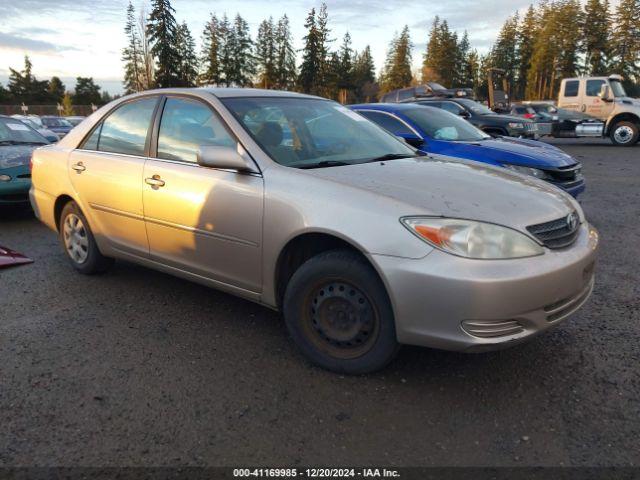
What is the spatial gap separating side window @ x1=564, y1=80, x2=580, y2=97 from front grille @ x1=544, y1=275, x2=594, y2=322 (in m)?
18.7

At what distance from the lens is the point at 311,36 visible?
71562mm

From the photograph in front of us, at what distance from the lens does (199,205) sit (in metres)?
3.31

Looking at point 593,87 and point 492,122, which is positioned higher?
point 593,87

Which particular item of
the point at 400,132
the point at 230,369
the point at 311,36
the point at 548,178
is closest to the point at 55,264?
the point at 230,369

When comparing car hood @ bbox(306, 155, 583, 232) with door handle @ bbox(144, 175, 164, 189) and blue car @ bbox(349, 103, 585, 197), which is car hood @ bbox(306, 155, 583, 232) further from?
blue car @ bbox(349, 103, 585, 197)

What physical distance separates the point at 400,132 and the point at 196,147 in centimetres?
420

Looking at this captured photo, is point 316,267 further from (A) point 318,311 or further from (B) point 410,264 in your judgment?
(B) point 410,264

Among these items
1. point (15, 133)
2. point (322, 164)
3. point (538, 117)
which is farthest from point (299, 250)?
point (538, 117)

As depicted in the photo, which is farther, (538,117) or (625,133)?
(538,117)

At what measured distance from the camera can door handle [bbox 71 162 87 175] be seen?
4217 mm

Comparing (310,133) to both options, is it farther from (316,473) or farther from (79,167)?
(316,473)

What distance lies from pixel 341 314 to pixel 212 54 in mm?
84594

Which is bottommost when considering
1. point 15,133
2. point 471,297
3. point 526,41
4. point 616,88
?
→ point 471,297

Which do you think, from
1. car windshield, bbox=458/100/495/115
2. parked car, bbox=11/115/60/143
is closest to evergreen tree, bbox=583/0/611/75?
car windshield, bbox=458/100/495/115
